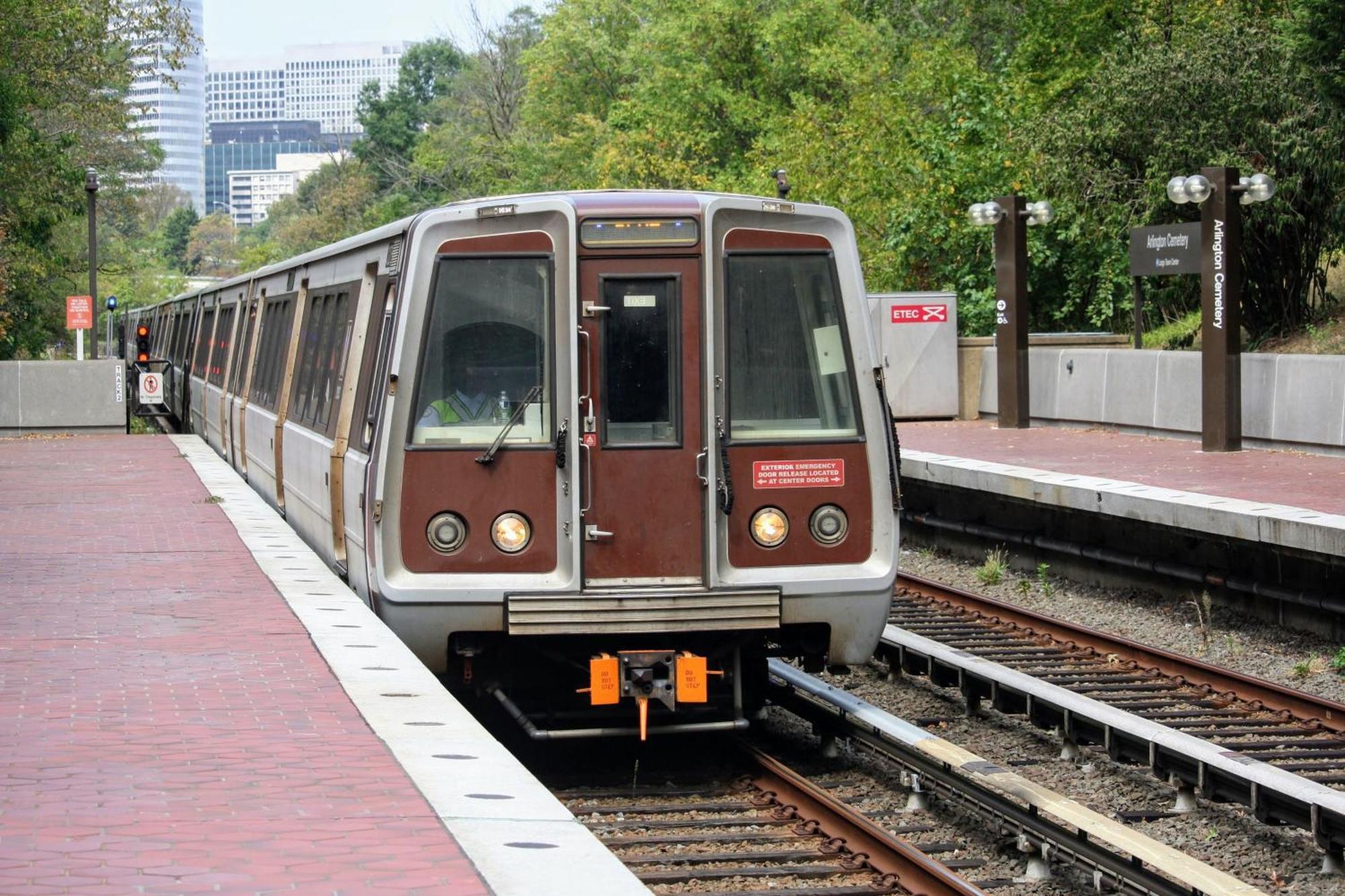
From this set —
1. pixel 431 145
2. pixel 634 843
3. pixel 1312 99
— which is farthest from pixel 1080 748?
pixel 431 145

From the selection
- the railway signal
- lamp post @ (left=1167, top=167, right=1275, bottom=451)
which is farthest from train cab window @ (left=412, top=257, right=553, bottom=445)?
the railway signal

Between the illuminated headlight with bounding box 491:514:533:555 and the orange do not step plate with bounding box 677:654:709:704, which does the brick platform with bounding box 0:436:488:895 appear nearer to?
the illuminated headlight with bounding box 491:514:533:555

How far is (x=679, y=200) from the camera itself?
8766 millimetres

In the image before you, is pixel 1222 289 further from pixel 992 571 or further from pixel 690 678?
pixel 690 678

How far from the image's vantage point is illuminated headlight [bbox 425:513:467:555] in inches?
337

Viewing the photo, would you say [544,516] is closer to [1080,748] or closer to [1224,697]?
[1080,748]

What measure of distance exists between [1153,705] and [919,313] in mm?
15166

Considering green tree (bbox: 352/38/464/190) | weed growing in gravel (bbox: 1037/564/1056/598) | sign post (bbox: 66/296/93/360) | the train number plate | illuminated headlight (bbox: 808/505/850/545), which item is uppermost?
green tree (bbox: 352/38/464/190)

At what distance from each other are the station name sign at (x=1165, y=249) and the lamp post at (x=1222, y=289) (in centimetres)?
106

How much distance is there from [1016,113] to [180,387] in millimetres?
15872

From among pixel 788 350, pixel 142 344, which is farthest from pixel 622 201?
pixel 142 344

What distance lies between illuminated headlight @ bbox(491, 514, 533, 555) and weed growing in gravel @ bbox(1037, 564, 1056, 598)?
736 centimetres

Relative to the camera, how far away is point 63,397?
29.5 m

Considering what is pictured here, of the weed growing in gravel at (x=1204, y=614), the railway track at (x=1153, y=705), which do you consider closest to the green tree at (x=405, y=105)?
the weed growing in gravel at (x=1204, y=614)
